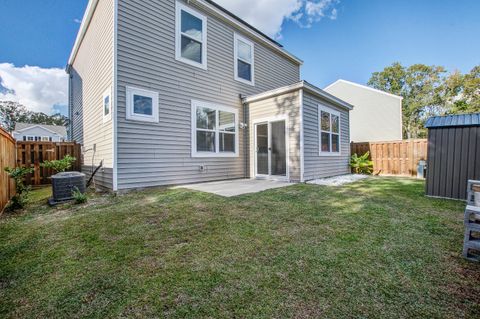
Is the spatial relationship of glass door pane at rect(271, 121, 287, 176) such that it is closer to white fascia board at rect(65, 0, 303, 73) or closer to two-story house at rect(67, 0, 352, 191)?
two-story house at rect(67, 0, 352, 191)

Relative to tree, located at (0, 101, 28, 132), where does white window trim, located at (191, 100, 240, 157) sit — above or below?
below

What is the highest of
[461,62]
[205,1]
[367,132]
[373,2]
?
[461,62]

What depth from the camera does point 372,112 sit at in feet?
51.0

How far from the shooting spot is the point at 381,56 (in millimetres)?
20781

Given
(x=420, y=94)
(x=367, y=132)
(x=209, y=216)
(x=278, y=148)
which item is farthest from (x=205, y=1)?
(x=420, y=94)

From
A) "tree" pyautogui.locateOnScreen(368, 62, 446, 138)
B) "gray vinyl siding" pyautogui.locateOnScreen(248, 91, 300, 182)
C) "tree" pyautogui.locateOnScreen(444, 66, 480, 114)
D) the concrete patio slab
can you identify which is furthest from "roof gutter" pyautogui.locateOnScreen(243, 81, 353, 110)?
"tree" pyautogui.locateOnScreen(368, 62, 446, 138)

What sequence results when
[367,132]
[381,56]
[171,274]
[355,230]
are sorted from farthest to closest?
1. [381,56]
2. [367,132]
3. [355,230]
4. [171,274]

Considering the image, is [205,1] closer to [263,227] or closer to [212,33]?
[212,33]

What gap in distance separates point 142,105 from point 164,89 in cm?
83

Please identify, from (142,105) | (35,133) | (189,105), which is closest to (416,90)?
(189,105)

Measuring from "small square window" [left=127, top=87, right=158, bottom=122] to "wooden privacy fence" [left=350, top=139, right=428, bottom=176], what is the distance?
31.2 feet

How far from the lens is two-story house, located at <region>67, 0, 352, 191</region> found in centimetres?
544

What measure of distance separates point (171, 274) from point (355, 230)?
230 cm

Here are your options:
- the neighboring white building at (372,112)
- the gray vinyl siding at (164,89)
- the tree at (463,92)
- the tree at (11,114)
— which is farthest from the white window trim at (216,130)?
the tree at (11,114)
